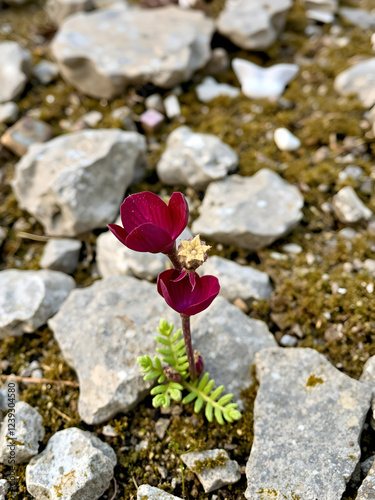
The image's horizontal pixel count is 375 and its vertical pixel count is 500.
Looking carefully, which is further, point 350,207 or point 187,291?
point 350,207

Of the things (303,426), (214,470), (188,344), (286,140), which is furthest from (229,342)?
(286,140)

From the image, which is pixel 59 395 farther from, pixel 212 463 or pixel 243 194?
pixel 243 194

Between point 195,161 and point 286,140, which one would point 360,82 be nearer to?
point 286,140

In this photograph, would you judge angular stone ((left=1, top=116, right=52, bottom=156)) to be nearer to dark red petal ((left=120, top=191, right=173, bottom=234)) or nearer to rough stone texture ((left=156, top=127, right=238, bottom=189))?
rough stone texture ((left=156, top=127, right=238, bottom=189))

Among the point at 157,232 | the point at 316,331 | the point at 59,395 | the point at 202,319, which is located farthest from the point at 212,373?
the point at 157,232

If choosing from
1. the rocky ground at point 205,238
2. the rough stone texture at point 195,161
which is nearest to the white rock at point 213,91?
the rocky ground at point 205,238

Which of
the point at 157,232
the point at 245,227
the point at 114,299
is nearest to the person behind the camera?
the point at 157,232
